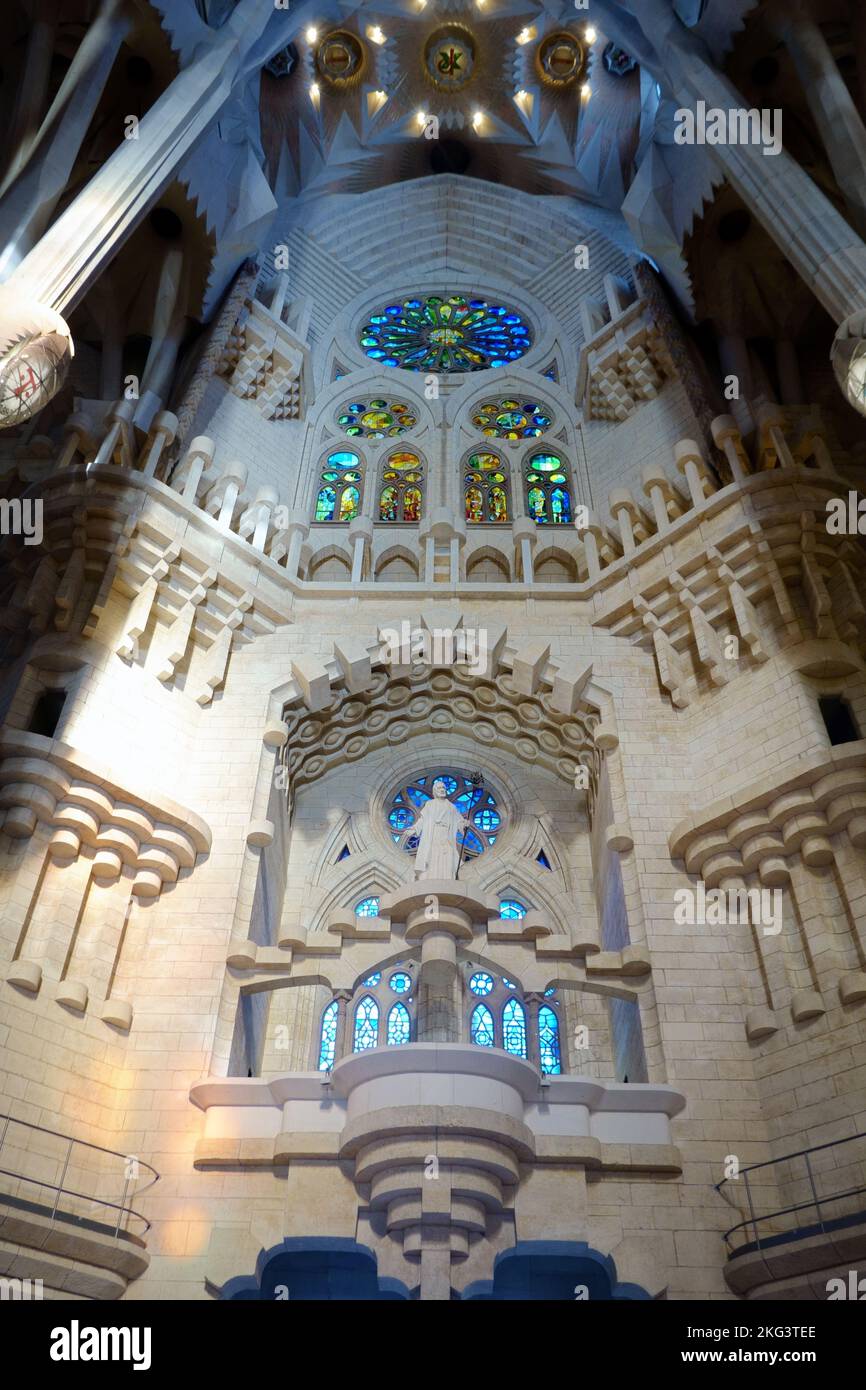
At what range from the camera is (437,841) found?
1064cm

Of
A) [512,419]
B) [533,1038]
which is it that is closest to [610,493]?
[512,419]

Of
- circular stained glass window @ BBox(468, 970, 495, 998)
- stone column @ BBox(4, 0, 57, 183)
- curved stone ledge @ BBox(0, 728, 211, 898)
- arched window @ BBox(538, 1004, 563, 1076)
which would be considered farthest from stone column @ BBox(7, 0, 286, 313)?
arched window @ BBox(538, 1004, 563, 1076)

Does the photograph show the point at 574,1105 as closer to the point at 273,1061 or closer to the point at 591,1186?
the point at 591,1186

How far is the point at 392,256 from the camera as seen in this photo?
2138 centimetres

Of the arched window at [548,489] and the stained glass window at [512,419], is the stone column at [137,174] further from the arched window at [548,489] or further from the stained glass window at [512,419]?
the arched window at [548,489]

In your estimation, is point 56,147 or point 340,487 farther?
point 340,487

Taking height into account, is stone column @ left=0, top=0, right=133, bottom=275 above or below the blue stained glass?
above

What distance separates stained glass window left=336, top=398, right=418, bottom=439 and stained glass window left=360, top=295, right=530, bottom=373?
3.86ft

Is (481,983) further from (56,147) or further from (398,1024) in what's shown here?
(56,147)

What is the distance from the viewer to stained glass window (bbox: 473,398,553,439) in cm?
1742

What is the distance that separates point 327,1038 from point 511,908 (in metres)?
2.74

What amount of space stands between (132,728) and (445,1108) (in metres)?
5.15

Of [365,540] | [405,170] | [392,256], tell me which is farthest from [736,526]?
[405,170]

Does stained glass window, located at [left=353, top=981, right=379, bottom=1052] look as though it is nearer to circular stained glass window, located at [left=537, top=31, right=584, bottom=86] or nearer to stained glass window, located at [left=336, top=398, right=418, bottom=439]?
stained glass window, located at [left=336, top=398, right=418, bottom=439]
